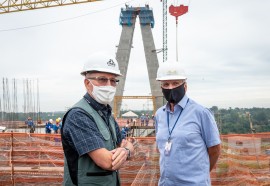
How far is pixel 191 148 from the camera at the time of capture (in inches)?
91.4

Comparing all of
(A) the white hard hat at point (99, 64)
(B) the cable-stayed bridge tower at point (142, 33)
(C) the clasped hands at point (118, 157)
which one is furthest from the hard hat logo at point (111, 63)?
(B) the cable-stayed bridge tower at point (142, 33)

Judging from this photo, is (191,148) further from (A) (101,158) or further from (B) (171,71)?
(A) (101,158)

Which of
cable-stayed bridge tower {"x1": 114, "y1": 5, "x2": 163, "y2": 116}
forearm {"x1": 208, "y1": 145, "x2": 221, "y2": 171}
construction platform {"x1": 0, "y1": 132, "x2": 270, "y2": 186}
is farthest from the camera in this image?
cable-stayed bridge tower {"x1": 114, "y1": 5, "x2": 163, "y2": 116}

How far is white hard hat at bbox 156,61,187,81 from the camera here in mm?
2506

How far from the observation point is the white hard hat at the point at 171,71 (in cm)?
251

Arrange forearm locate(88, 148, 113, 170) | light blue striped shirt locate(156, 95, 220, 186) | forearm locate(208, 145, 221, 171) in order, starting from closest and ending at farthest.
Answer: forearm locate(88, 148, 113, 170), light blue striped shirt locate(156, 95, 220, 186), forearm locate(208, 145, 221, 171)

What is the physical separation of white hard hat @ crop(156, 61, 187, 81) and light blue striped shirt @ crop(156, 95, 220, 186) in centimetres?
29

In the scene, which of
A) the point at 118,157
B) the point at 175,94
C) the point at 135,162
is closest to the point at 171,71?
the point at 175,94

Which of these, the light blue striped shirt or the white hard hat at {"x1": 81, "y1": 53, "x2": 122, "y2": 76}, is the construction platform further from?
the white hard hat at {"x1": 81, "y1": 53, "x2": 122, "y2": 76}

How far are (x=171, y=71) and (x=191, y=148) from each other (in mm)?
659

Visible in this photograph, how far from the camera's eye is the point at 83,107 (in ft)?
5.76

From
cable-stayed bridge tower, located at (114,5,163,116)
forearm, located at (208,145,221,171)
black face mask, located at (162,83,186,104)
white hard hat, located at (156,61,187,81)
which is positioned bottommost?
forearm, located at (208,145,221,171)

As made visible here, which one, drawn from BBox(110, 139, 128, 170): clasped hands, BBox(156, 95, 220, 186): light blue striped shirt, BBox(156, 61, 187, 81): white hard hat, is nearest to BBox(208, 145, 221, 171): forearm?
BBox(156, 95, 220, 186): light blue striped shirt

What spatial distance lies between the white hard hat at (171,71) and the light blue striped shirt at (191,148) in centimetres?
29
